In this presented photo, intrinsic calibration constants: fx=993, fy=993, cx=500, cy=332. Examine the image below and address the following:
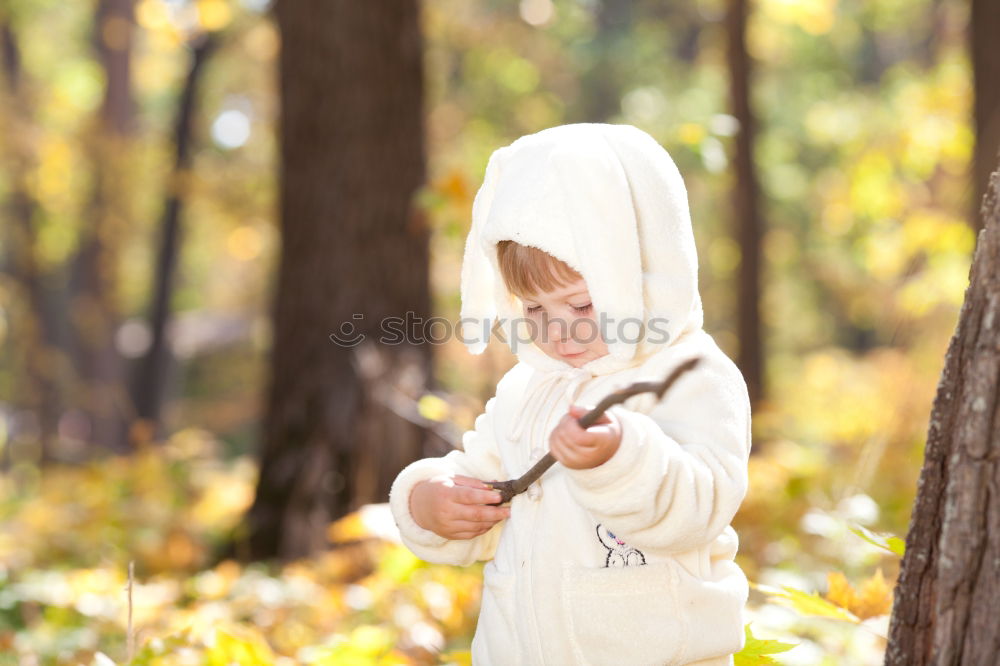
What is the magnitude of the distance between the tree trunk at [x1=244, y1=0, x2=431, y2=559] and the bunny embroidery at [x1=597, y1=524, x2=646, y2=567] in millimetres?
3211

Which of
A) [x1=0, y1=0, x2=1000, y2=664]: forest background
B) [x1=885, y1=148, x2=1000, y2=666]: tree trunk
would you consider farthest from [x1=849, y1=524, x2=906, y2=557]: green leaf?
[x1=885, y1=148, x2=1000, y2=666]: tree trunk

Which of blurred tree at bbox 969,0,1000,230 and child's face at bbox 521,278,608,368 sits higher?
blurred tree at bbox 969,0,1000,230

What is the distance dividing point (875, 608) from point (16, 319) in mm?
14027

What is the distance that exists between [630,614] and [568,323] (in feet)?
1.71

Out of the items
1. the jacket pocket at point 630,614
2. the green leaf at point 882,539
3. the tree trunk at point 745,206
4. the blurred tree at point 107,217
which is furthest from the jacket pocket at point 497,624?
the blurred tree at point 107,217

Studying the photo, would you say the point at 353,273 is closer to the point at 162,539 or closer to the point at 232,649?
the point at 162,539

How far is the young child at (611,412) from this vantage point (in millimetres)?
1638

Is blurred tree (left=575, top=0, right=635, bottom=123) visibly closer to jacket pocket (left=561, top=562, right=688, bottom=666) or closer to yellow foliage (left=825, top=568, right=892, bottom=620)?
yellow foliage (left=825, top=568, right=892, bottom=620)

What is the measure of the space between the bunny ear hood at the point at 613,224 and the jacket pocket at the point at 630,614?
14.6 inches

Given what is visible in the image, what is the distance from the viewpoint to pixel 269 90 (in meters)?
13.8

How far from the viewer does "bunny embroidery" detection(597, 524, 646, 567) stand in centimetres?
171

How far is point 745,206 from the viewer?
8461mm

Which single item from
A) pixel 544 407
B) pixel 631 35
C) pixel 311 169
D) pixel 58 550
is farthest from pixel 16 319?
pixel 544 407

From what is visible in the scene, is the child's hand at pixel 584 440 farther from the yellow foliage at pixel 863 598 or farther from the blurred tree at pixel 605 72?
the blurred tree at pixel 605 72
